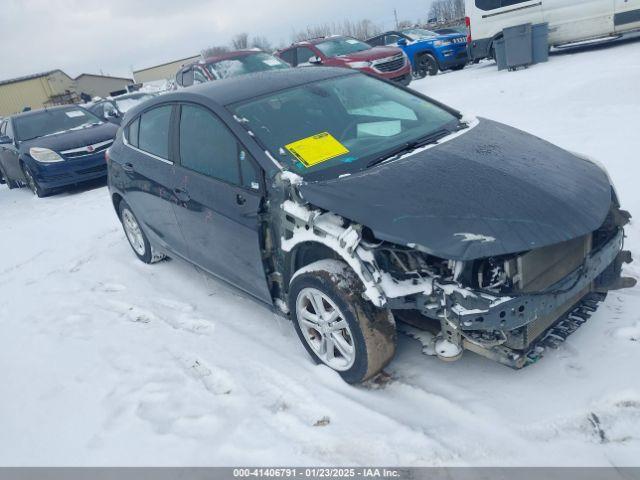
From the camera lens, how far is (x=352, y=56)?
12359 mm

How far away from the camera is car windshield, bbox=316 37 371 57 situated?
12.8 metres

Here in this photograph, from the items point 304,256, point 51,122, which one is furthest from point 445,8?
point 304,256

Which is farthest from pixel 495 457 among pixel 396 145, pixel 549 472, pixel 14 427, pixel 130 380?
pixel 14 427

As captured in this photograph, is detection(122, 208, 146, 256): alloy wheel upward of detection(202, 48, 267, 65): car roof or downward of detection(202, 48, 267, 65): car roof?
downward

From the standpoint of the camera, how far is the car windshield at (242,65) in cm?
1030

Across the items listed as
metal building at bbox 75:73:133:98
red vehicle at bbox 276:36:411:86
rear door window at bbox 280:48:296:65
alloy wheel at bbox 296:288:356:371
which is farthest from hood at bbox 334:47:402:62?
metal building at bbox 75:73:133:98

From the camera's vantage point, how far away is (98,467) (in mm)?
2639

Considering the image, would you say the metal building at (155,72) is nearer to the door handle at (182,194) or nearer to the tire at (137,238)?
the tire at (137,238)

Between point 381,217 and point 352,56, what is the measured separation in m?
10.8

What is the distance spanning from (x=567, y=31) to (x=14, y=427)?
13.0 meters

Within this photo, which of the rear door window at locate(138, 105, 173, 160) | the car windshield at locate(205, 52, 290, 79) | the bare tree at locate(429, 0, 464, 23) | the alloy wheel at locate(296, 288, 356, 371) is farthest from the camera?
the bare tree at locate(429, 0, 464, 23)

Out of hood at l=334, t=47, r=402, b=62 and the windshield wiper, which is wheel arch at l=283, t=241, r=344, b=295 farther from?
hood at l=334, t=47, r=402, b=62

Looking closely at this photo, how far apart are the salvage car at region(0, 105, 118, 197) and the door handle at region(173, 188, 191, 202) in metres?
6.17

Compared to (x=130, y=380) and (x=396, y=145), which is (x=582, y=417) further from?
(x=130, y=380)
